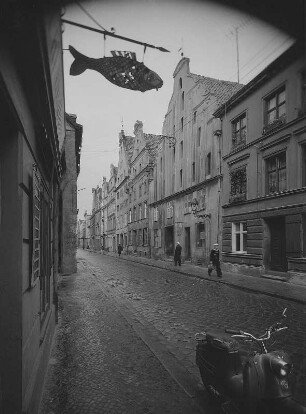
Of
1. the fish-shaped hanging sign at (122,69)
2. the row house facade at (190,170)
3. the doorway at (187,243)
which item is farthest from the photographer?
the doorway at (187,243)

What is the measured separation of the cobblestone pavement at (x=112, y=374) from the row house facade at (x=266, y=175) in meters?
10.5

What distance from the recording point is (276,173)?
17.0 m

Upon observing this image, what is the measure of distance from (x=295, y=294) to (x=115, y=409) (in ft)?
32.1

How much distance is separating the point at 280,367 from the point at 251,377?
278mm

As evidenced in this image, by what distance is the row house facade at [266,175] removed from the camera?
15.2m

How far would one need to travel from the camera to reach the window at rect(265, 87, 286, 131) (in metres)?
16.4

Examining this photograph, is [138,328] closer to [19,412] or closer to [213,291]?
[19,412]

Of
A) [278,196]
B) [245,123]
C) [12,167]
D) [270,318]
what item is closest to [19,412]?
[12,167]

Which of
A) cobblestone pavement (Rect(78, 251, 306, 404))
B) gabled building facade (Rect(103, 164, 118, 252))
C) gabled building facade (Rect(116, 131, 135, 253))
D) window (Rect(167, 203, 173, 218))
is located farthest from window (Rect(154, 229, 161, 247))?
gabled building facade (Rect(103, 164, 118, 252))

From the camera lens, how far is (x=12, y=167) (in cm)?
287

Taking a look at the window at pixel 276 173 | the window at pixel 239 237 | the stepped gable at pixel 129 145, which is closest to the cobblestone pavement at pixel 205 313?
the window at pixel 276 173

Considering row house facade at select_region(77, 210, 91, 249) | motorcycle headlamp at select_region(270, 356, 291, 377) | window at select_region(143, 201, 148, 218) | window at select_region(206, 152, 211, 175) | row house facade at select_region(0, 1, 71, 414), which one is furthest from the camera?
row house facade at select_region(77, 210, 91, 249)

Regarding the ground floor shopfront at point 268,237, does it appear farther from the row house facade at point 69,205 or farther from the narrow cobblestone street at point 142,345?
the row house facade at point 69,205

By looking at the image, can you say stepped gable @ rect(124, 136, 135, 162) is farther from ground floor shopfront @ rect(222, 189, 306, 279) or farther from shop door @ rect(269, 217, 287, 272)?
shop door @ rect(269, 217, 287, 272)
